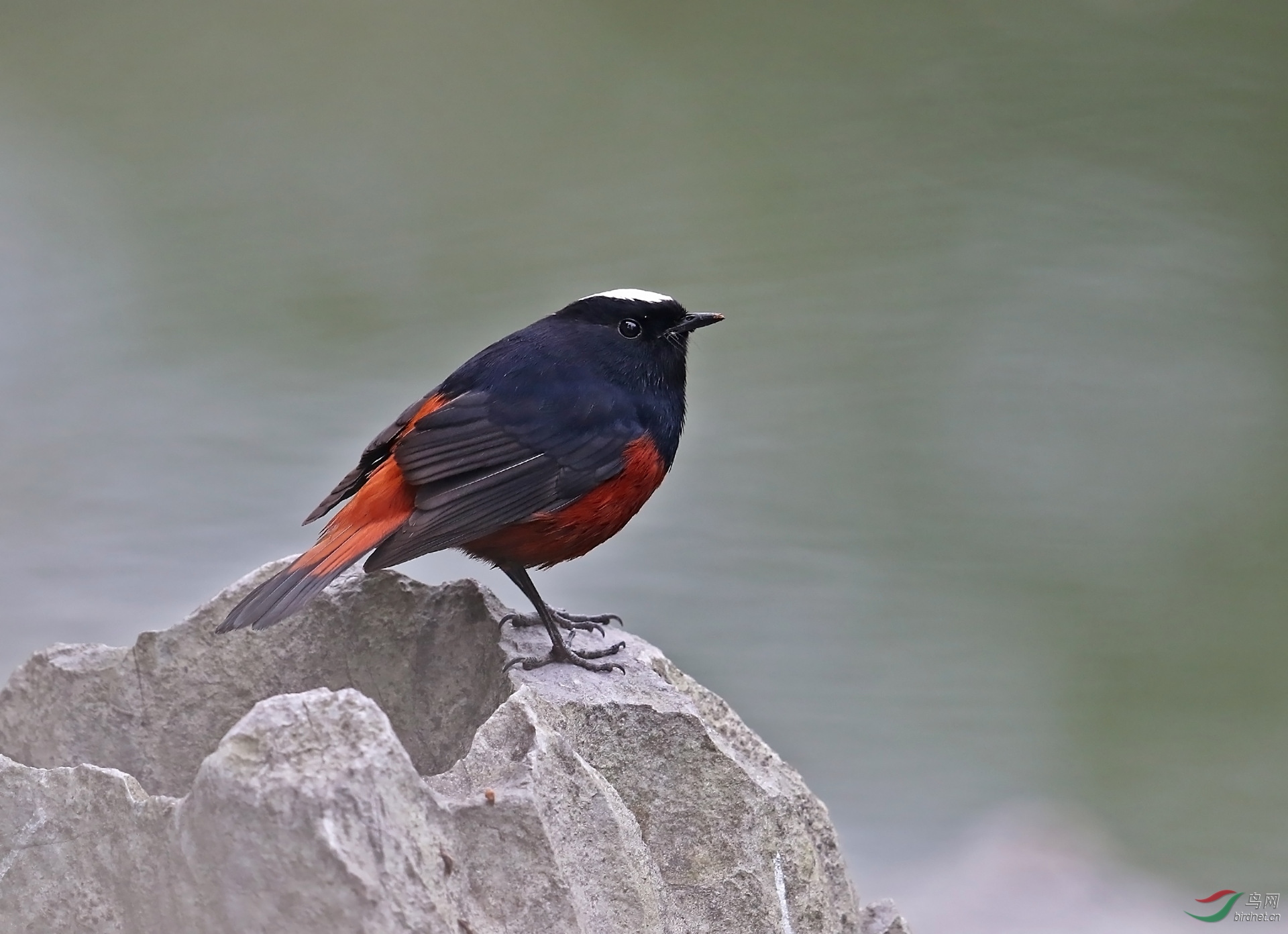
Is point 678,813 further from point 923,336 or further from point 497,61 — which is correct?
point 497,61

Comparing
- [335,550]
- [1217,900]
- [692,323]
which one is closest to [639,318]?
[692,323]

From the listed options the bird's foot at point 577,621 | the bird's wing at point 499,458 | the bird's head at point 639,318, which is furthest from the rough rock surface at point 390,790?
the bird's head at point 639,318

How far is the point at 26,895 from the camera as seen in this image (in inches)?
77.7

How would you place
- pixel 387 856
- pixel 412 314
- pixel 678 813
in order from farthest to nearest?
pixel 412 314, pixel 678 813, pixel 387 856

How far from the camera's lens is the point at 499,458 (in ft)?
8.98

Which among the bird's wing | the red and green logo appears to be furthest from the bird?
the red and green logo

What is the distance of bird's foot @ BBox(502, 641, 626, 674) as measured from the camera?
245cm

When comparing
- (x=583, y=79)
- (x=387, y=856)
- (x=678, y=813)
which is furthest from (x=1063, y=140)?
(x=387, y=856)

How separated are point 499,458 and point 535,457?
7cm

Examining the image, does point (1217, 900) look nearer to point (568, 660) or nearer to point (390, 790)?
point (568, 660)

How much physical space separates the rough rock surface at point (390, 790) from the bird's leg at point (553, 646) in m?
0.04

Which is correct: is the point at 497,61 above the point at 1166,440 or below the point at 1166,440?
above

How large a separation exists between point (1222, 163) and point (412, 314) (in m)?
Result: 2.28

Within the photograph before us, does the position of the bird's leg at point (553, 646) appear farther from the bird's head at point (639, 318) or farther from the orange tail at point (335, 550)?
the bird's head at point (639, 318)
